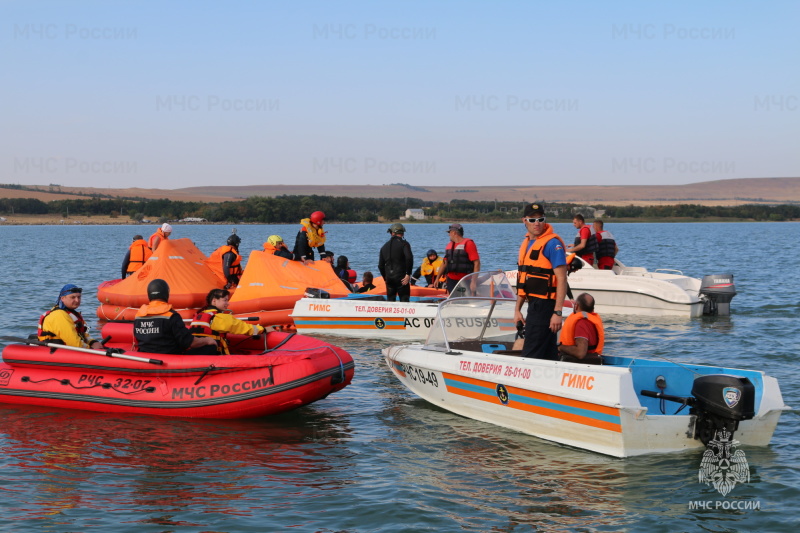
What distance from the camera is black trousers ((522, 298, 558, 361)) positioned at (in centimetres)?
839

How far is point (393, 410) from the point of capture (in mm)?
10047

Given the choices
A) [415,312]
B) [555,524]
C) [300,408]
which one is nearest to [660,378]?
[555,524]

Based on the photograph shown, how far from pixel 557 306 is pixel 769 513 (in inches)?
104

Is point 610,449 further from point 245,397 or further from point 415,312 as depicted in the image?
point 415,312

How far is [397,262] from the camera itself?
14055 millimetres

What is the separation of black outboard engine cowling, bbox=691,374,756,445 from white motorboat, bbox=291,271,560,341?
6.18 metres

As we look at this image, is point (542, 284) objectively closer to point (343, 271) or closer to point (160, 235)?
point (343, 271)

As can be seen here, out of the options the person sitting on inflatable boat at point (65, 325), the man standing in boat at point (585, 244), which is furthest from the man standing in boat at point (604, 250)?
the person sitting on inflatable boat at point (65, 325)

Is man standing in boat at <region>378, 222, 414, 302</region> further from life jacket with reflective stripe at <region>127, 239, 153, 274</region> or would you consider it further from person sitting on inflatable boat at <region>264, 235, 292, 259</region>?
life jacket with reflective stripe at <region>127, 239, 153, 274</region>

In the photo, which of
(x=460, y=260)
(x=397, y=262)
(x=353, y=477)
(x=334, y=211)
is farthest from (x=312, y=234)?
(x=334, y=211)

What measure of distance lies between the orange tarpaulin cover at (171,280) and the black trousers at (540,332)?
9.66m

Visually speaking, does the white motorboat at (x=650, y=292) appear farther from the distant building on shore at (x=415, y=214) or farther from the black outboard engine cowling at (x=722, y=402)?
the distant building on shore at (x=415, y=214)

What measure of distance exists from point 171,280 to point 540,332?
10129 mm

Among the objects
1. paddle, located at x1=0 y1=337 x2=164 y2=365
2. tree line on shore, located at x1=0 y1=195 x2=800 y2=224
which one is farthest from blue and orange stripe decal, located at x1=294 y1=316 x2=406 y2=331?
tree line on shore, located at x1=0 y1=195 x2=800 y2=224
